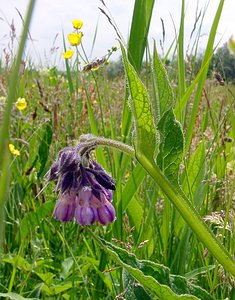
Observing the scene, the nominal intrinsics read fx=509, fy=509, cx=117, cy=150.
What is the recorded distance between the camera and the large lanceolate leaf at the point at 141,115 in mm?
877

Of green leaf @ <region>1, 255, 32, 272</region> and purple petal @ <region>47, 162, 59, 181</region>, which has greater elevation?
purple petal @ <region>47, 162, 59, 181</region>

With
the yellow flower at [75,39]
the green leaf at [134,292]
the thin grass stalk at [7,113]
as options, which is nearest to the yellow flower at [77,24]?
the yellow flower at [75,39]

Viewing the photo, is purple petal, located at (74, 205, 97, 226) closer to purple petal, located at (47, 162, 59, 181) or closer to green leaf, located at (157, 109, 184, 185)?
purple petal, located at (47, 162, 59, 181)

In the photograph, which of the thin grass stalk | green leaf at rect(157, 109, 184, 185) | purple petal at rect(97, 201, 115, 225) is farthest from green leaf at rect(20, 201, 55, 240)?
the thin grass stalk

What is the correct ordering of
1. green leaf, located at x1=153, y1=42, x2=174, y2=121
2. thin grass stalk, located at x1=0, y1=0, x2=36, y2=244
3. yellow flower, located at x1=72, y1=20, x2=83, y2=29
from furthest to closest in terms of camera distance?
yellow flower, located at x1=72, y1=20, x2=83, y2=29 < green leaf, located at x1=153, y1=42, x2=174, y2=121 < thin grass stalk, located at x1=0, y1=0, x2=36, y2=244

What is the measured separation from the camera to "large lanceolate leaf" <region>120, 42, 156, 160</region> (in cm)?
88

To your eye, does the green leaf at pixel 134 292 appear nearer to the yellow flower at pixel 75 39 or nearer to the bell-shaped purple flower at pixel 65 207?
the bell-shaped purple flower at pixel 65 207

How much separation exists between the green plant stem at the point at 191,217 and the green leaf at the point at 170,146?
0.02 meters

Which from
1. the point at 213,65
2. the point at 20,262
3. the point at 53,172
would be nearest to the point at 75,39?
the point at 213,65

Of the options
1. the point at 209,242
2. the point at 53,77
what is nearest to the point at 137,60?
the point at 209,242

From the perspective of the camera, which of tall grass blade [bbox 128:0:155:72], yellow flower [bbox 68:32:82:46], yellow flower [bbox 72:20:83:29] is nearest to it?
tall grass blade [bbox 128:0:155:72]

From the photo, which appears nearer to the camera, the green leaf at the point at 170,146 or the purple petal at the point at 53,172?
the green leaf at the point at 170,146

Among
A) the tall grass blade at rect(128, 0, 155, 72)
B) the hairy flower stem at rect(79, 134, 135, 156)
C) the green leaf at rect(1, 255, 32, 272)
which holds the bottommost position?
the green leaf at rect(1, 255, 32, 272)

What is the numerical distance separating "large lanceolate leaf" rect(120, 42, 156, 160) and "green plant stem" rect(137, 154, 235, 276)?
20 mm
